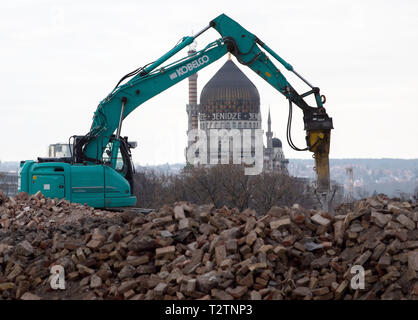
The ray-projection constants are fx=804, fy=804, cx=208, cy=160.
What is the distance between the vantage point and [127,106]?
18094mm

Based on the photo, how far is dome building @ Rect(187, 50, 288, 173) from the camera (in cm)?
10494

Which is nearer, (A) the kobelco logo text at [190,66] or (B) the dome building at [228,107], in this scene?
(A) the kobelco logo text at [190,66]

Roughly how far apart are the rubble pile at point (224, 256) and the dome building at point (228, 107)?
8984 centimetres

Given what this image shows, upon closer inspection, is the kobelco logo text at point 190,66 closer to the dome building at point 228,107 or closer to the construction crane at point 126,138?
the construction crane at point 126,138

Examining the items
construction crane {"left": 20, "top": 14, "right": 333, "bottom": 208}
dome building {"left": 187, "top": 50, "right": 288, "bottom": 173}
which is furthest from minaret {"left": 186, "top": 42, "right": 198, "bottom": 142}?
construction crane {"left": 20, "top": 14, "right": 333, "bottom": 208}

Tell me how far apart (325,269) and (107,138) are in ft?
27.6

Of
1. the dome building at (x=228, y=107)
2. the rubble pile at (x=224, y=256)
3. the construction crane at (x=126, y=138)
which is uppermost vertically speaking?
the dome building at (x=228, y=107)

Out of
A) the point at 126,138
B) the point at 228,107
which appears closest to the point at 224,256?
the point at 126,138

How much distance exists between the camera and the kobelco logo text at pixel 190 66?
1817 centimetres

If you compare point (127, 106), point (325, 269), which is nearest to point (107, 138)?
point (127, 106)

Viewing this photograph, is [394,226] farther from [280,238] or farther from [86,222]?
[86,222]

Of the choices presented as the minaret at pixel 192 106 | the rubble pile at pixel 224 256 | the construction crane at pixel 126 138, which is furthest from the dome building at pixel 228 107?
the rubble pile at pixel 224 256

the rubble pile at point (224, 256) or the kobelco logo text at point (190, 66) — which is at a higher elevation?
the kobelco logo text at point (190, 66)
